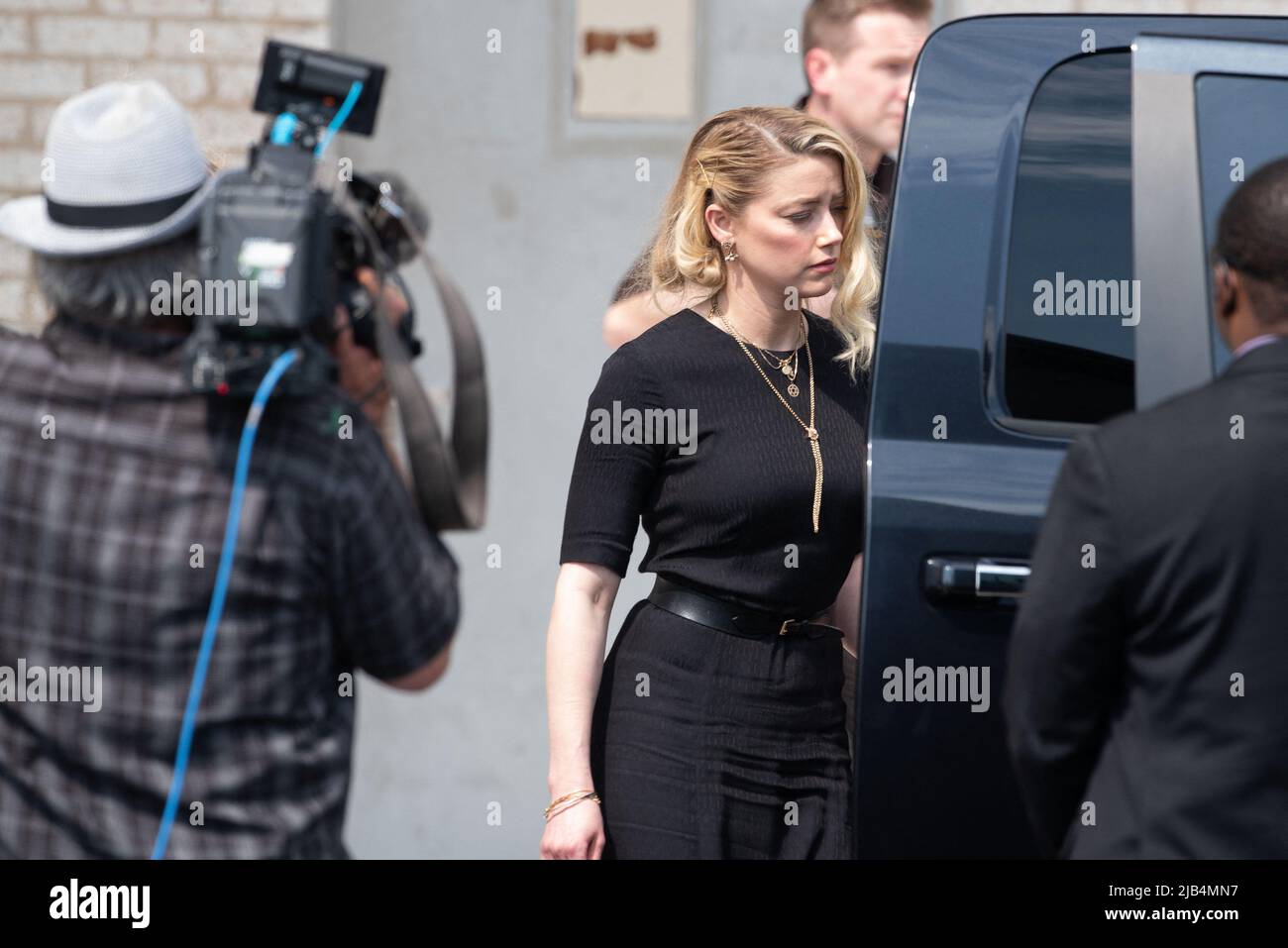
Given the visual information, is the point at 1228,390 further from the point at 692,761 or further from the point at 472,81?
the point at 472,81

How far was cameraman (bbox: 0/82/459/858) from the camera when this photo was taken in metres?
1.87

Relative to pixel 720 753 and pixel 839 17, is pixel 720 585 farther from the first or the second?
pixel 839 17

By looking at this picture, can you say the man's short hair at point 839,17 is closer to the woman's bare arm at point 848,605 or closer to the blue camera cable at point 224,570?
the woman's bare arm at point 848,605

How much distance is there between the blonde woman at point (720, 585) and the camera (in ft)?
8.25

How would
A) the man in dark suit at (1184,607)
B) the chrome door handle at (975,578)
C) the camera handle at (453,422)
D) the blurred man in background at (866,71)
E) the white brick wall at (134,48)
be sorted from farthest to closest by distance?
the white brick wall at (134,48) → the blurred man in background at (866,71) → the chrome door handle at (975,578) → the camera handle at (453,422) → the man in dark suit at (1184,607)

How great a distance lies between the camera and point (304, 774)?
194cm

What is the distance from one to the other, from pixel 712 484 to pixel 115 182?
1.00 m

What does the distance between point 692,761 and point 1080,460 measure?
0.85 meters

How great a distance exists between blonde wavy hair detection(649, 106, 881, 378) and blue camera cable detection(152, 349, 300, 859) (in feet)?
3.33

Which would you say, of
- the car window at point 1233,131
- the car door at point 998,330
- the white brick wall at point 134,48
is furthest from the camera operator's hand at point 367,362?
Answer: the white brick wall at point 134,48

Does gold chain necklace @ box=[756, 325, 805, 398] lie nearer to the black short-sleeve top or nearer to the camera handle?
the black short-sleeve top

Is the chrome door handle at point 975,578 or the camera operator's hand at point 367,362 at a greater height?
the camera operator's hand at point 367,362

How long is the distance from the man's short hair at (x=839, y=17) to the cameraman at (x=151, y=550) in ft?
6.68
